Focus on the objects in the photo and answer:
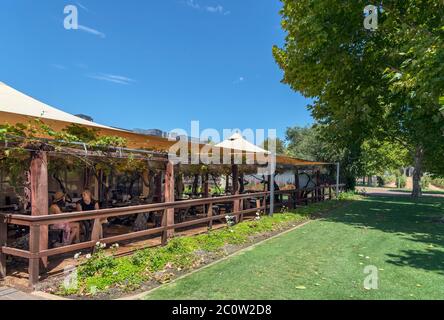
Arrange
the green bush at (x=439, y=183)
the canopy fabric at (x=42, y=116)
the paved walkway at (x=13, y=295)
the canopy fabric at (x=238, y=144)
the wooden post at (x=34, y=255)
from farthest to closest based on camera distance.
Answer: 1. the green bush at (x=439, y=183)
2. the canopy fabric at (x=238, y=144)
3. the canopy fabric at (x=42, y=116)
4. the wooden post at (x=34, y=255)
5. the paved walkway at (x=13, y=295)

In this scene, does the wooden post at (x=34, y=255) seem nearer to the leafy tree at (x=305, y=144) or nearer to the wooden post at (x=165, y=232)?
the wooden post at (x=165, y=232)

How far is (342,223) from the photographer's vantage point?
12133mm

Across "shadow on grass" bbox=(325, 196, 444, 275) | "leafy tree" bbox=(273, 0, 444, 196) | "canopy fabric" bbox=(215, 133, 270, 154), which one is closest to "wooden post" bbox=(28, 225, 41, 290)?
"shadow on grass" bbox=(325, 196, 444, 275)

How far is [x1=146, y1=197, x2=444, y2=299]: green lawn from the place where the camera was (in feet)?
15.8

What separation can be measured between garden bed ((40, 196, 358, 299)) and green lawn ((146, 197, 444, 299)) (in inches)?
15.9

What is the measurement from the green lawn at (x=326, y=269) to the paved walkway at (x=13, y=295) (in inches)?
61.5

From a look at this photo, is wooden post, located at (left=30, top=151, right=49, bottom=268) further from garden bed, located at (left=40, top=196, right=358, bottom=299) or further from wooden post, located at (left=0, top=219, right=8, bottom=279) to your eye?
garden bed, located at (left=40, top=196, right=358, bottom=299)

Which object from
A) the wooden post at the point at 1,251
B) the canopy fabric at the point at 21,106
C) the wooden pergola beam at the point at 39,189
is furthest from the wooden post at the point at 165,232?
the wooden post at the point at 1,251

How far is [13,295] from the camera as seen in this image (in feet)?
15.1

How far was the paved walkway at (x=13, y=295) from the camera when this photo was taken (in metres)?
4.50

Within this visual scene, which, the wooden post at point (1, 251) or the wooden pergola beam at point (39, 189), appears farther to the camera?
the wooden pergola beam at point (39, 189)

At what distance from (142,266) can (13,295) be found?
186 cm

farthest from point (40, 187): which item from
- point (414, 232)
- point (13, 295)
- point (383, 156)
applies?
point (383, 156)
